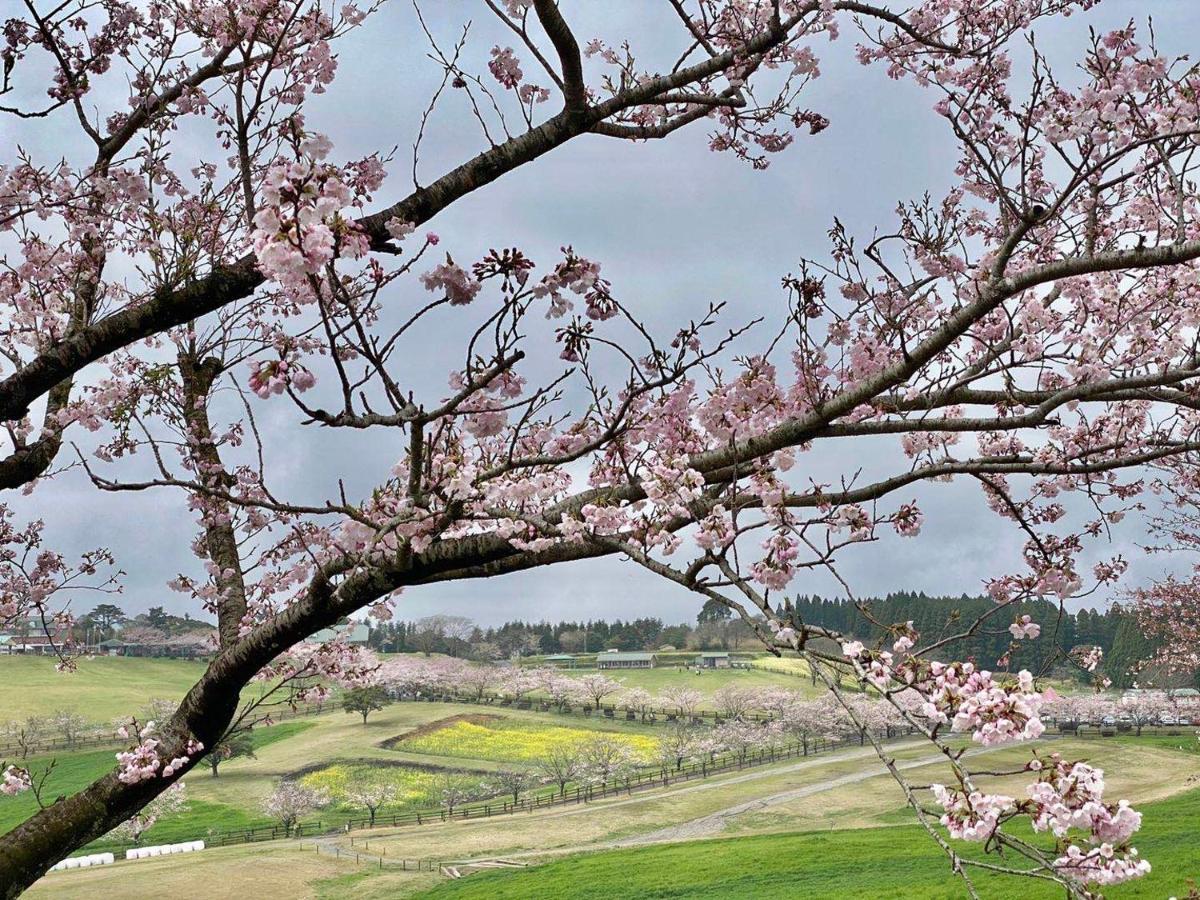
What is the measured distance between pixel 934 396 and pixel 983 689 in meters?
2.53

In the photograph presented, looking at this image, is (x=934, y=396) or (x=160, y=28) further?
(x=160, y=28)

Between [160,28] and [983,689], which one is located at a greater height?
[160,28]

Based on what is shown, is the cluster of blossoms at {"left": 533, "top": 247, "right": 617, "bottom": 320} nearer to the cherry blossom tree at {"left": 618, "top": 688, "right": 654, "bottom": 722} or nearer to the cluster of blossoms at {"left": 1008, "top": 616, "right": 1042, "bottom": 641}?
the cluster of blossoms at {"left": 1008, "top": 616, "right": 1042, "bottom": 641}

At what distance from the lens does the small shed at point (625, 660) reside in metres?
105

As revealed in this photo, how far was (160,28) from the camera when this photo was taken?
6.98 meters

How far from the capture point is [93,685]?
254 ft

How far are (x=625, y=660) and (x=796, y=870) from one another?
81350 mm

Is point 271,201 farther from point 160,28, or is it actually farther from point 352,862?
point 352,862

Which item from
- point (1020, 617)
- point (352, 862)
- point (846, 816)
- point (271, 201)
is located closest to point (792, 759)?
point (846, 816)

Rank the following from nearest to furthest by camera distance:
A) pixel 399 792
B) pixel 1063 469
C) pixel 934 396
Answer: pixel 1063 469 < pixel 934 396 < pixel 399 792

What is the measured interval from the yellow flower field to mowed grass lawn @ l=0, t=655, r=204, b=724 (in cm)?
2475

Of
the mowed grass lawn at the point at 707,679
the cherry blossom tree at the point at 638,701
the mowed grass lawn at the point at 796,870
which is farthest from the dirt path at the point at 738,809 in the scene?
the cherry blossom tree at the point at 638,701

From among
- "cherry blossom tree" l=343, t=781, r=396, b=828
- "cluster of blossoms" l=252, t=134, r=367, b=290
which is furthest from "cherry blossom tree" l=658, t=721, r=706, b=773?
"cluster of blossoms" l=252, t=134, r=367, b=290

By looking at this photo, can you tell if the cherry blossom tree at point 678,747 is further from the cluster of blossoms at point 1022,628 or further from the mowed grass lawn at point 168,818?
the cluster of blossoms at point 1022,628
